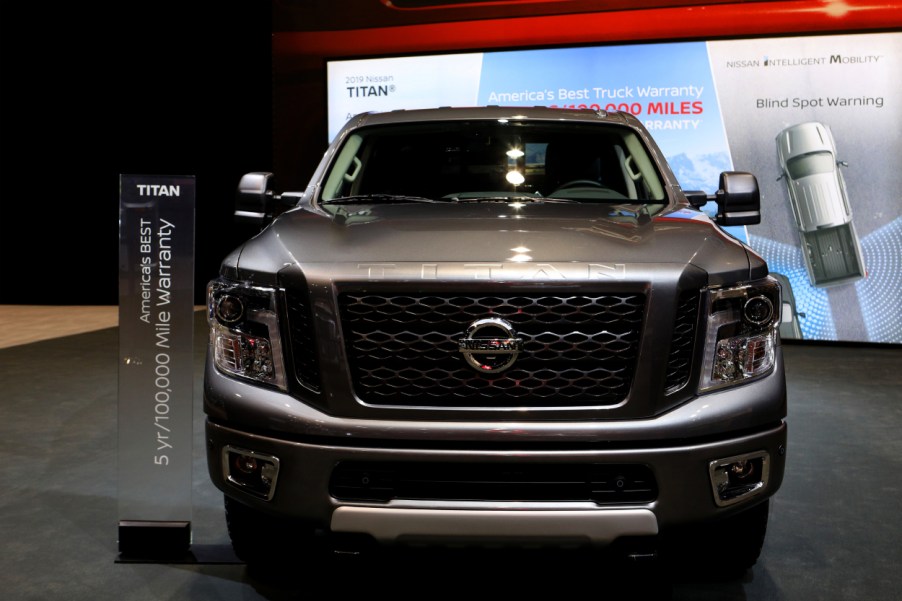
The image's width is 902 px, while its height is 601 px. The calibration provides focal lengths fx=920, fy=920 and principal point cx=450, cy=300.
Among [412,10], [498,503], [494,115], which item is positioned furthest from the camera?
[412,10]

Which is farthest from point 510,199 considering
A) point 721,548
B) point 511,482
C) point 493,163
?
point 721,548

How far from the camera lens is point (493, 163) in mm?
3508

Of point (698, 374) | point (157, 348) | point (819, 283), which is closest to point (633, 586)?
point (698, 374)

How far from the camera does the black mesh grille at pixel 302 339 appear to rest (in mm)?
2295

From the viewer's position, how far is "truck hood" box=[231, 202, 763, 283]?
2.33 metres

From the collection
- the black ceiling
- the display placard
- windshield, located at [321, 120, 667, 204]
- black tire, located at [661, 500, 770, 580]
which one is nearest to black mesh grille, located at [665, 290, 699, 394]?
black tire, located at [661, 500, 770, 580]

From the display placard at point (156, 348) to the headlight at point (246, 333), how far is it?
1.54 ft

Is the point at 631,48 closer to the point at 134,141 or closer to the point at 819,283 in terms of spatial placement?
the point at 819,283

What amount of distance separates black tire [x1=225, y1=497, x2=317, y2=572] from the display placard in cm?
28

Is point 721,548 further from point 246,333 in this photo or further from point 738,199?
point 246,333

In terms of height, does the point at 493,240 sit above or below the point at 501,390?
above

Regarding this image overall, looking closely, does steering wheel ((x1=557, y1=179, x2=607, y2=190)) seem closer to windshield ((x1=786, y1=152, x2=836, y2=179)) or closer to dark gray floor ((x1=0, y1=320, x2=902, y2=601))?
dark gray floor ((x1=0, y1=320, x2=902, y2=601))

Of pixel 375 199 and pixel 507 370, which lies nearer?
pixel 507 370

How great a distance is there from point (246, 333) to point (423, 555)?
978 millimetres
